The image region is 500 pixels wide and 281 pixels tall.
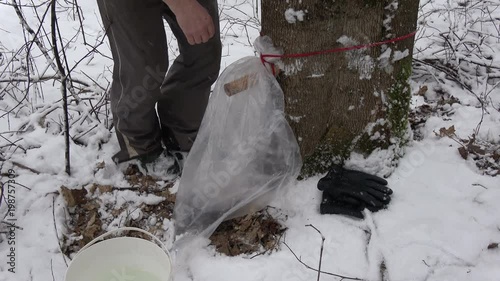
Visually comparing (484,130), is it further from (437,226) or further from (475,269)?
(475,269)

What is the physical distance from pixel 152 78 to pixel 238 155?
0.50 metres

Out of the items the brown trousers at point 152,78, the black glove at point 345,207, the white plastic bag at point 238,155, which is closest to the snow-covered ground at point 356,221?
the black glove at point 345,207

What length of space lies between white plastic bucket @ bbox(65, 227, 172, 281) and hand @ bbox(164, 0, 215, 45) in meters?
0.73

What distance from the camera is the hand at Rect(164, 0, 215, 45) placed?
1.46m

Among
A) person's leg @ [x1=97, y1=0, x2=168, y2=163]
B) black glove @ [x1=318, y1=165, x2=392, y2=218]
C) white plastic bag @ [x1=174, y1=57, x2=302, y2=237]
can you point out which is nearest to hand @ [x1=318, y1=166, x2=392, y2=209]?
black glove @ [x1=318, y1=165, x2=392, y2=218]

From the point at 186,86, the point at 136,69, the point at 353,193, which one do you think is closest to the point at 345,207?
the point at 353,193

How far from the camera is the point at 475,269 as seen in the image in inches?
59.7

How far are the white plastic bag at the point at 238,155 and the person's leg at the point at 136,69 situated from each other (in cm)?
31

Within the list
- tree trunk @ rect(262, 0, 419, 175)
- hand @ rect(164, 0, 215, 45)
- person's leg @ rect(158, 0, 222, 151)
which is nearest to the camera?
hand @ rect(164, 0, 215, 45)

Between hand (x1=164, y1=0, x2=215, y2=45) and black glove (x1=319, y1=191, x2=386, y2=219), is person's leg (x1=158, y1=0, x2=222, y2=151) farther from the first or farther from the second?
black glove (x1=319, y1=191, x2=386, y2=219)

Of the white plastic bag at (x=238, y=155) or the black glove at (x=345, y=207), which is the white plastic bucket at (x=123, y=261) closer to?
the white plastic bag at (x=238, y=155)

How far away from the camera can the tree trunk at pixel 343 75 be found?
1.57 m

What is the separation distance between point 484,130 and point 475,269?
0.87 metres

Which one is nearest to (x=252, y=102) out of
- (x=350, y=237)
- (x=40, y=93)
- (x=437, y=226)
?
(x=350, y=237)
